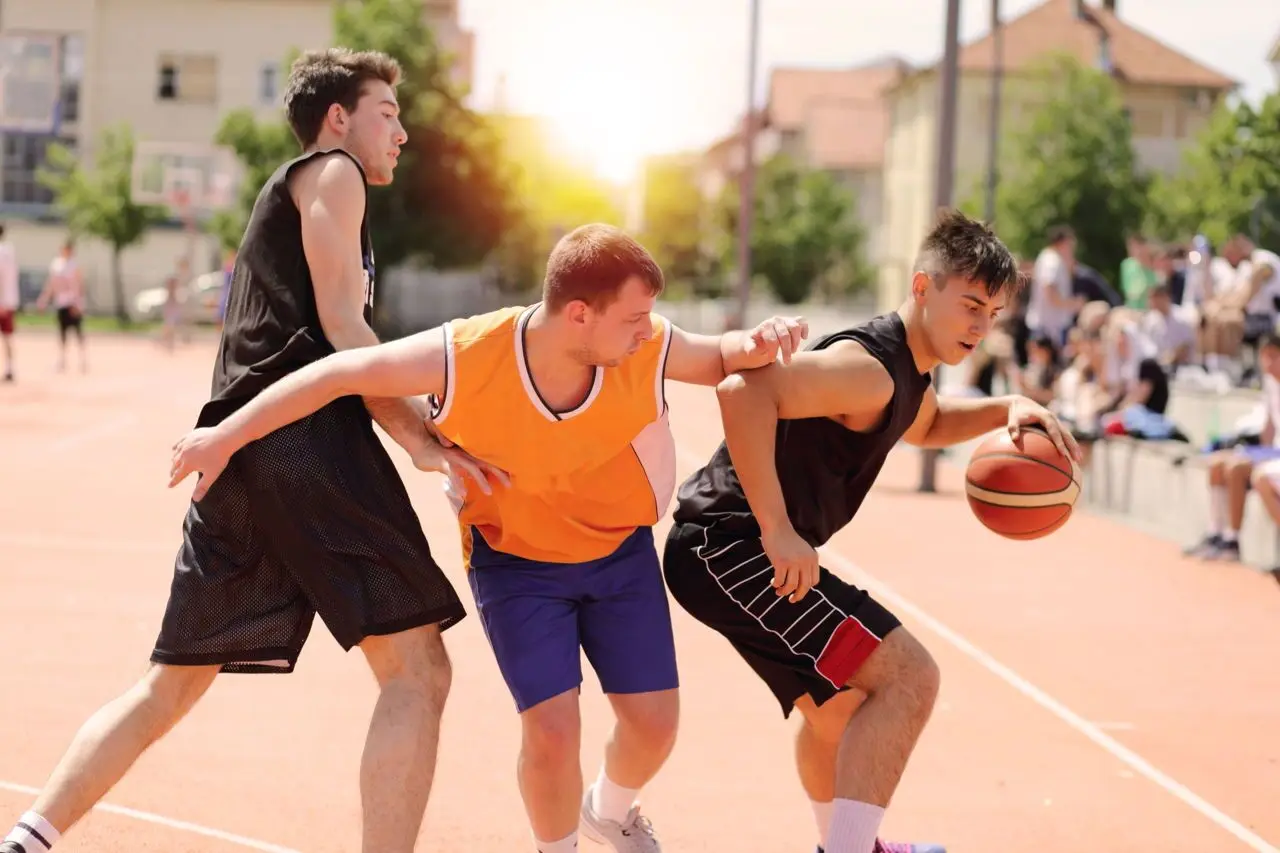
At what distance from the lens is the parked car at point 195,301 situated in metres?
55.7

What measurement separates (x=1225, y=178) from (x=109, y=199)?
113 ft

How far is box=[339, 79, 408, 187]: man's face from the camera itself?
15.5 ft

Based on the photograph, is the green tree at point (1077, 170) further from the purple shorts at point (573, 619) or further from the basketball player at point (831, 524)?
the purple shorts at point (573, 619)

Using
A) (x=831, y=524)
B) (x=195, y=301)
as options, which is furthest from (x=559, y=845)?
(x=195, y=301)

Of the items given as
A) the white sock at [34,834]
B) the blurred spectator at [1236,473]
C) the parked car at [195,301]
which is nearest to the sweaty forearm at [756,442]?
the white sock at [34,834]

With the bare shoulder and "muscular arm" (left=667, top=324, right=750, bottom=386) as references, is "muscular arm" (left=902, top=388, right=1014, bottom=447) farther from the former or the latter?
the bare shoulder

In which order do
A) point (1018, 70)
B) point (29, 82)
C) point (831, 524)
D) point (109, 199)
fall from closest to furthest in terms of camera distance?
point (831, 524)
point (29, 82)
point (109, 199)
point (1018, 70)

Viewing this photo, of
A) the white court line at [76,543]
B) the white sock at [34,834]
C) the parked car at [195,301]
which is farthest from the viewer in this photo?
the parked car at [195,301]

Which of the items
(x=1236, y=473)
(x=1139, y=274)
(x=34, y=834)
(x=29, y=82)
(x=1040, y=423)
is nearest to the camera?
(x=34, y=834)

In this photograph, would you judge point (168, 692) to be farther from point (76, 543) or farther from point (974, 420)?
point (76, 543)

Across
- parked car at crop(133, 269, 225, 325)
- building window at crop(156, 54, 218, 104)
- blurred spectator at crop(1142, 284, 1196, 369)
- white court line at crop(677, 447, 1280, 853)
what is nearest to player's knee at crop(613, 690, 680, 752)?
white court line at crop(677, 447, 1280, 853)

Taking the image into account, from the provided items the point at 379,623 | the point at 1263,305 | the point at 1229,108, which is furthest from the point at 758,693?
the point at 1229,108

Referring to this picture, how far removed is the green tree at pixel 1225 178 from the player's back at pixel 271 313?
28430 mm

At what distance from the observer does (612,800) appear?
495 centimetres
